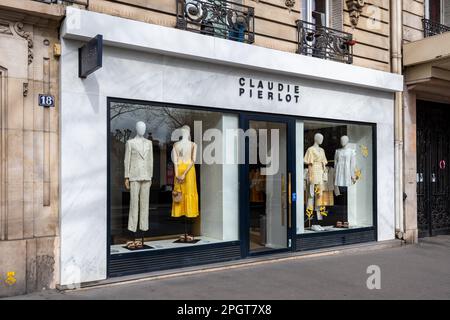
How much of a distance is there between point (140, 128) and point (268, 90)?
237cm

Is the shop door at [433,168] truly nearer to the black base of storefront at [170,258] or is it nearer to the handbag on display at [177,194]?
the black base of storefront at [170,258]

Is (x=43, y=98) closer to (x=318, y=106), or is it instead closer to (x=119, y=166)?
(x=119, y=166)

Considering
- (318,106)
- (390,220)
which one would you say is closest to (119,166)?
(318,106)

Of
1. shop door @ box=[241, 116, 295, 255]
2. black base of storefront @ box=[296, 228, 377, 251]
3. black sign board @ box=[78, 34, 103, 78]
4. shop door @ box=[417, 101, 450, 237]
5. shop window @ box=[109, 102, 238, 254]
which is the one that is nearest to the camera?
black sign board @ box=[78, 34, 103, 78]

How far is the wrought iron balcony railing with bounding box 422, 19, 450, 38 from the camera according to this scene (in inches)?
410

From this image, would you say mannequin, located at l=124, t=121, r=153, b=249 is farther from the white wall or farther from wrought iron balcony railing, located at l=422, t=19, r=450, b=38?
wrought iron balcony railing, located at l=422, t=19, r=450, b=38

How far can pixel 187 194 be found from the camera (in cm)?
731

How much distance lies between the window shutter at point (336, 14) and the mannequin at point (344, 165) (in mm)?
2274

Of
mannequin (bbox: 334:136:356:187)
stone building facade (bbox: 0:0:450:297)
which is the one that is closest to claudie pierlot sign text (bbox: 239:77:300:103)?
stone building facade (bbox: 0:0:450:297)

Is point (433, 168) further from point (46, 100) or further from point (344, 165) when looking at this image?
point (46, 100)

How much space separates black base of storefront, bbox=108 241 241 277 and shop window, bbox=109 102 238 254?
131 mm

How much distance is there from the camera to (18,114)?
5.55m

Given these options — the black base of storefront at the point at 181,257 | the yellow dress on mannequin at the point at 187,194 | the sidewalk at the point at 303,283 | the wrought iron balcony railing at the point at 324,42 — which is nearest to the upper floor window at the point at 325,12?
the wrought iron balcony railing at the point at 324,42

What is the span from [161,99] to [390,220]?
578 centimetres
